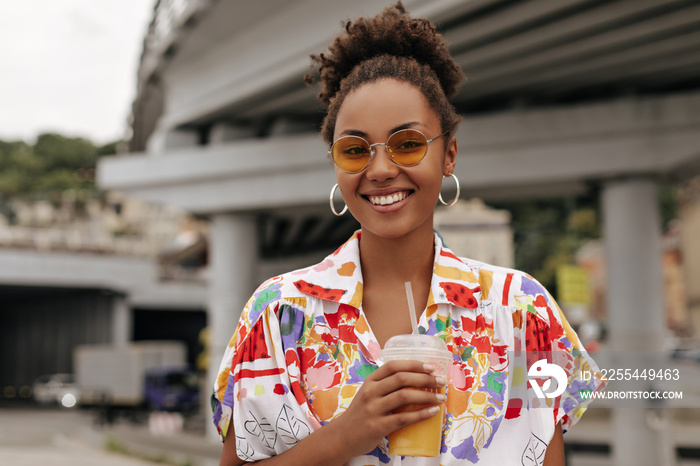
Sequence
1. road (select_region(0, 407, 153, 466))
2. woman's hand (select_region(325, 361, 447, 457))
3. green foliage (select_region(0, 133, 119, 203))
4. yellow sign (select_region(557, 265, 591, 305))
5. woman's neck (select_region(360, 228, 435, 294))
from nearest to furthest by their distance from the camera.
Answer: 1. woman's hand (select_region(325, 361, 447, 457))
2. woman's neck (select_region(360, 228, 435, 294))
3. road (select_region(0, 407, 153, 466))
4. yellow sign (select_region(557, 265, 591, 305))
5. green foliage (select_region(0, 133, 119, 203))

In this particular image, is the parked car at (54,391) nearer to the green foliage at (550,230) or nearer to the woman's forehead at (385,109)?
the green foliage at (550,230)

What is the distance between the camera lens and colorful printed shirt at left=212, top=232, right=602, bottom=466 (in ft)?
6.08

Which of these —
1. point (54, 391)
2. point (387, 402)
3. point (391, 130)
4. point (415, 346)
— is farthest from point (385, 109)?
point (54, 391)

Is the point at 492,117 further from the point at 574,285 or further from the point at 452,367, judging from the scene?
the point at 452,367

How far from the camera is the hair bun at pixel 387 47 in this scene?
211cm

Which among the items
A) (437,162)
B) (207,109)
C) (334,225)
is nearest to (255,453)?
(437,162)

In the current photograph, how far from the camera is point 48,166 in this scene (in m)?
80.7

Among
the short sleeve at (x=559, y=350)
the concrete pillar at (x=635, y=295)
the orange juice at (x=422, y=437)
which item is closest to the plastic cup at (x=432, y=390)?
the orange juice at (x=422, y=437)

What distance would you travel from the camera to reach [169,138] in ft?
49.5

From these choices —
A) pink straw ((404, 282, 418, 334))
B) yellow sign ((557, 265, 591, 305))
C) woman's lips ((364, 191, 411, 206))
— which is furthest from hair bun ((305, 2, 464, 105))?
yellow sign ((557, 265, 591, 305))

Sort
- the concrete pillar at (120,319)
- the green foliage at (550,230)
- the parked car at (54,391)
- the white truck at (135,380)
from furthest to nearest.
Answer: the concrete pillar at (120,319)
the parked car at (54,391)
the green foliage at (550,230)
the white truck at (135,380)

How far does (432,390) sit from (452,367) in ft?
0.71

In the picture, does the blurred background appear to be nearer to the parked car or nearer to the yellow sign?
the yellow sign

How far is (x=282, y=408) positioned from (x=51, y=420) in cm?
2643
